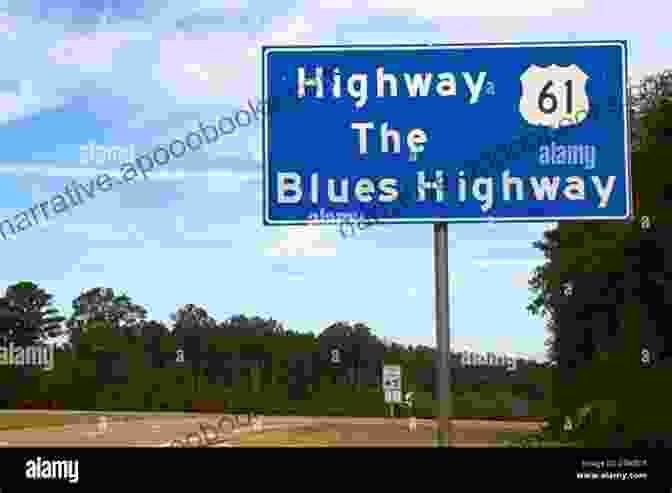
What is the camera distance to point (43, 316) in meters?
18.9

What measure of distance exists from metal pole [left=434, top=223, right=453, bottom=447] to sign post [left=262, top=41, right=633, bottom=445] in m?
0.04

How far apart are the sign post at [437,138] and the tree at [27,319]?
11669mm

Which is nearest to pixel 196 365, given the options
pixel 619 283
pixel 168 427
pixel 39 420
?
pixel 168 427

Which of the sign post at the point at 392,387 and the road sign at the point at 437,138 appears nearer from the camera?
the road sign at the point at 437,138

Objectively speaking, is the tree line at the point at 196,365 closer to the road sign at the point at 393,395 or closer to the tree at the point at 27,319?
the tree at the point at 27,319

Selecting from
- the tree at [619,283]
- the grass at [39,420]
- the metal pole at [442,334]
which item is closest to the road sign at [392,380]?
the metal pole at [442,334]

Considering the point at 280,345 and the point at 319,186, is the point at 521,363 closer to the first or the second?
the point at 280,345

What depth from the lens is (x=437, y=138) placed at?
7.80 metres

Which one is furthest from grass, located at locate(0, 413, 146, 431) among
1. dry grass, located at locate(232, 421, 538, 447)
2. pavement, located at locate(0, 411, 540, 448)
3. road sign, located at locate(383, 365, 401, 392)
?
road sign, located at locate(383, 365, 401, 392)

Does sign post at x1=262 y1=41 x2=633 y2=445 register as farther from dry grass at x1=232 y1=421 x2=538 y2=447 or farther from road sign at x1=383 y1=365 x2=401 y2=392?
dry grass at x1=232 y1=421 x2=538 y2=447

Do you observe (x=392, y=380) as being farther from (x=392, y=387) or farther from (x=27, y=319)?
(x=27, y=319)

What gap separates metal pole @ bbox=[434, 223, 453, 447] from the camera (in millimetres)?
7869

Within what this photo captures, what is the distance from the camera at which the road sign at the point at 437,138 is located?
25.3 feet
